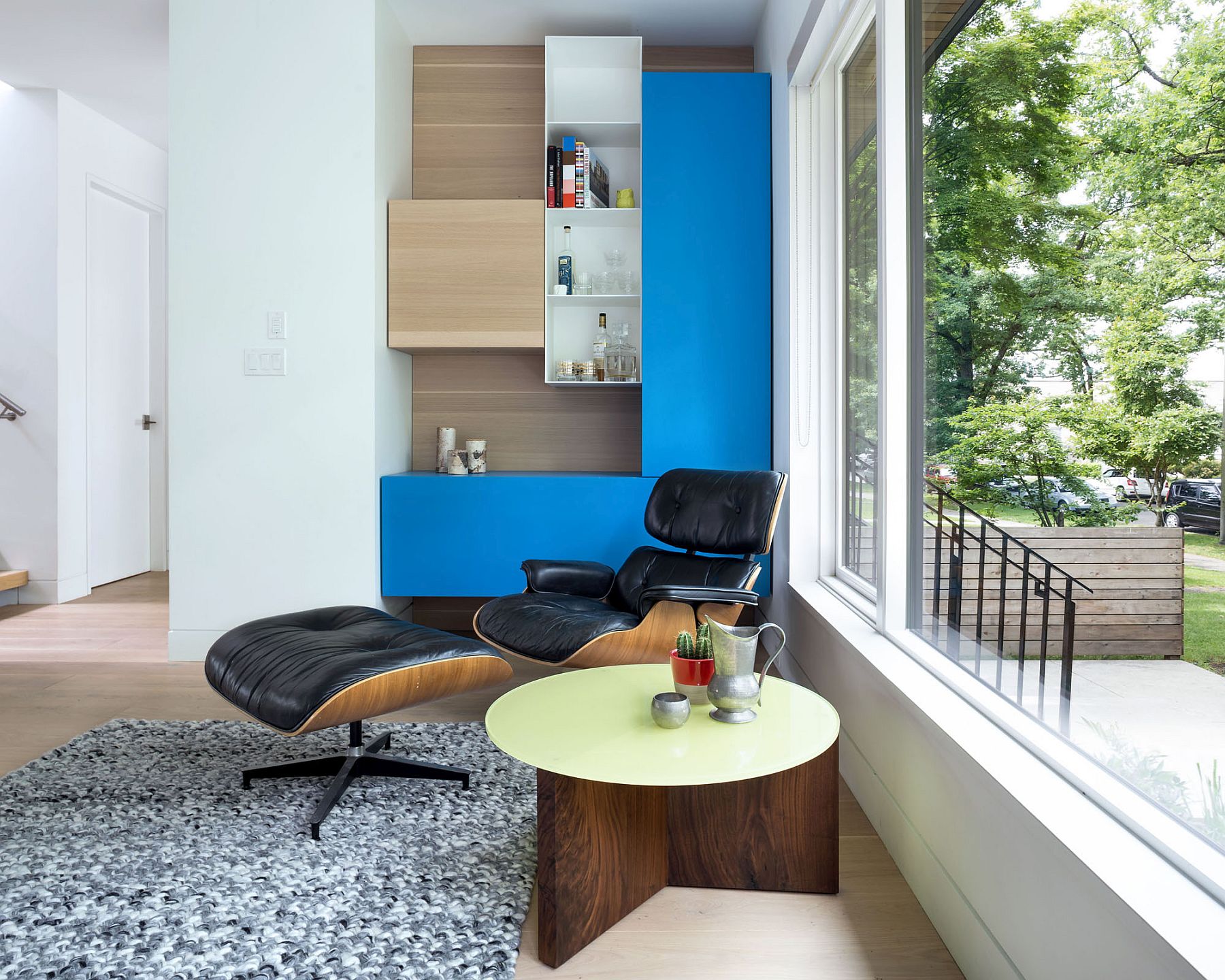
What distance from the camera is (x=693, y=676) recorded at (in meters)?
1.69

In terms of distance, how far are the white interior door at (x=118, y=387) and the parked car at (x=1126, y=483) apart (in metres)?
5.15

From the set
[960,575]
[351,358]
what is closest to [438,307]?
[351,358]

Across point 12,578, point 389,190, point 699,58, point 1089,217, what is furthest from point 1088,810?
point 12,578

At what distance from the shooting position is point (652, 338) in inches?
135

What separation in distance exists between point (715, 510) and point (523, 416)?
1.34 m

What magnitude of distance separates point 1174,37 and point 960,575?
1.09 meters

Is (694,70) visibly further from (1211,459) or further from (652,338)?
(1211,459)

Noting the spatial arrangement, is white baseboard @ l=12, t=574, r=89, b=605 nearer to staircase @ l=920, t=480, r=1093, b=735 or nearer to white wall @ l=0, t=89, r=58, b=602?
white wall @ l=0, t=89, r=58, b=602

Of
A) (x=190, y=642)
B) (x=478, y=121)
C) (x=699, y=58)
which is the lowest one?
(x=190, y=642)

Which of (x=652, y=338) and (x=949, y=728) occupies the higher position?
(x=652, y=338)

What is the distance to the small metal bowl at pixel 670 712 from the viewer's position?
1548mm

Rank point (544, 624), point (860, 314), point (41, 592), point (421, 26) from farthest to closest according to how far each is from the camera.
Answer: point (41, 592) → point (421, 26) → point (860, 314) → point (544, 624)

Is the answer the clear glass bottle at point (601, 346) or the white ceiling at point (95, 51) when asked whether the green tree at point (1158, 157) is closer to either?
the clear glass bottle at point (601, 346)

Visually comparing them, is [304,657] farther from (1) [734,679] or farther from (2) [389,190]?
(2) [389,190]
